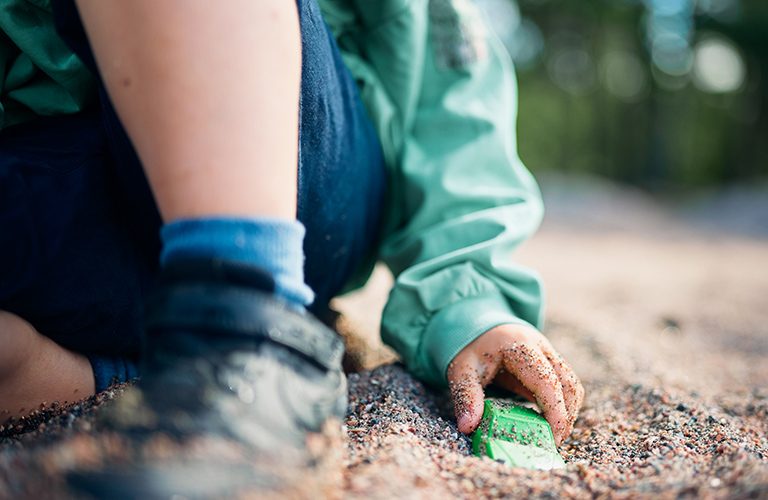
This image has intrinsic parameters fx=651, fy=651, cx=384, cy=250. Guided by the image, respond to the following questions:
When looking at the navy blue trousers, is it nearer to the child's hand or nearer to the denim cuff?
the denim cuff

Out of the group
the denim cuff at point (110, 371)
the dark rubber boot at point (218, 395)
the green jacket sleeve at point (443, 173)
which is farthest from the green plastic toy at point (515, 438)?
the denim cuff at point (110, 371)

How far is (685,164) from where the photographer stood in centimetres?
1237

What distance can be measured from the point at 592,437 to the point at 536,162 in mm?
11294

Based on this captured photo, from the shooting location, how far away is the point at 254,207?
1.78 ft

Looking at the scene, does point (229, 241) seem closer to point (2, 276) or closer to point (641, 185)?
point (2, 276)

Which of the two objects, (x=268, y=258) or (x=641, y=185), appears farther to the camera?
(x=641, y=185)

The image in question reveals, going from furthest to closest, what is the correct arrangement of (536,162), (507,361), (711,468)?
(536,162) < (507,361) < (711,468)

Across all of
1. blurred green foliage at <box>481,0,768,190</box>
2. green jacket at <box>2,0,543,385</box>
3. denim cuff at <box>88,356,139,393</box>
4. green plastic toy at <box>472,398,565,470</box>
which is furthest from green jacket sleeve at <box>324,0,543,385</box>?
blurred green foliage at <box>481,0,768,190</box>

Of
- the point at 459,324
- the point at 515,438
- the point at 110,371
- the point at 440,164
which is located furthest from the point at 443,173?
the point at 110,371

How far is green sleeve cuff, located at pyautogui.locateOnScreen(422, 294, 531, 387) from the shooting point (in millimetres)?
821

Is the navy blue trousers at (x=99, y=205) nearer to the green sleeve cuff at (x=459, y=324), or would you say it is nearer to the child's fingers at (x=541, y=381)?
the green sleeve cuff at (x=459, y=324)

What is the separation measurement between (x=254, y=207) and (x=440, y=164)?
0.50m

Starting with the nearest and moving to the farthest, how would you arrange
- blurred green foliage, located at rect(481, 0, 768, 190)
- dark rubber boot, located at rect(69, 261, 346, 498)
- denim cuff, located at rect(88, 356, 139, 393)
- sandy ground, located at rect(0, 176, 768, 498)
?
dark rubber boot, located at rect(69, 261, 346, 498)
sandy ground, located at rect(0, 176, 768, 498)
denim cuff, located at rect(88, 356, 139, 393)
blurred green foliage, located at rect(481, 0, 768, 190)

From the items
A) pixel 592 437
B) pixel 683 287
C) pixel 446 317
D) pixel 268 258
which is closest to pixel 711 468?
pixel 592 437
